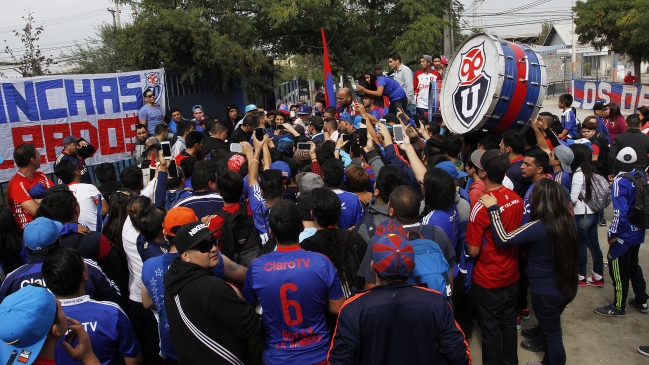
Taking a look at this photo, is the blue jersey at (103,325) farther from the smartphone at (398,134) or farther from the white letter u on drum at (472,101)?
the white letter u on drum at (472,101)

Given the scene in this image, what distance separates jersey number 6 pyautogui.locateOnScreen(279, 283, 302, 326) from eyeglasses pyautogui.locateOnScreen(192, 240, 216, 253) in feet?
1.55

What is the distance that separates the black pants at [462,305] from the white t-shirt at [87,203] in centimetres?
337

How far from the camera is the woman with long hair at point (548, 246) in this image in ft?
11.9

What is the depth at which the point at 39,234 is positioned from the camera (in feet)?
10.4

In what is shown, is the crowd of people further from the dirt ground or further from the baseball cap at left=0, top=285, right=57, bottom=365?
the dirt ground

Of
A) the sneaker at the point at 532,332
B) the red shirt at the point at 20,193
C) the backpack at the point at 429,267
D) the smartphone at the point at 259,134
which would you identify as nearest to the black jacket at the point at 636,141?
the sneaker at the point at 532,332

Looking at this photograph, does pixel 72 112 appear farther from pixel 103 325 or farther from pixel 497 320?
pixel 497 320

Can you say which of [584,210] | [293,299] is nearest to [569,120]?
[584,210]

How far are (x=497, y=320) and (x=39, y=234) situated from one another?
3.36 meters

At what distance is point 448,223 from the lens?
3.77 metres

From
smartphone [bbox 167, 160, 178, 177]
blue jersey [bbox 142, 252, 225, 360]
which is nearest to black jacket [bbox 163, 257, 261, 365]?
blue jersey [bbox 142, 252, 225, 360]

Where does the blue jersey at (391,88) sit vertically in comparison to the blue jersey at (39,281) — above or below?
above

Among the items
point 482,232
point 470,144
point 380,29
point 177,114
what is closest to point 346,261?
point 482,232

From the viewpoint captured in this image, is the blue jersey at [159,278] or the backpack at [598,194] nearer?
the blue jersey at [159,278]
